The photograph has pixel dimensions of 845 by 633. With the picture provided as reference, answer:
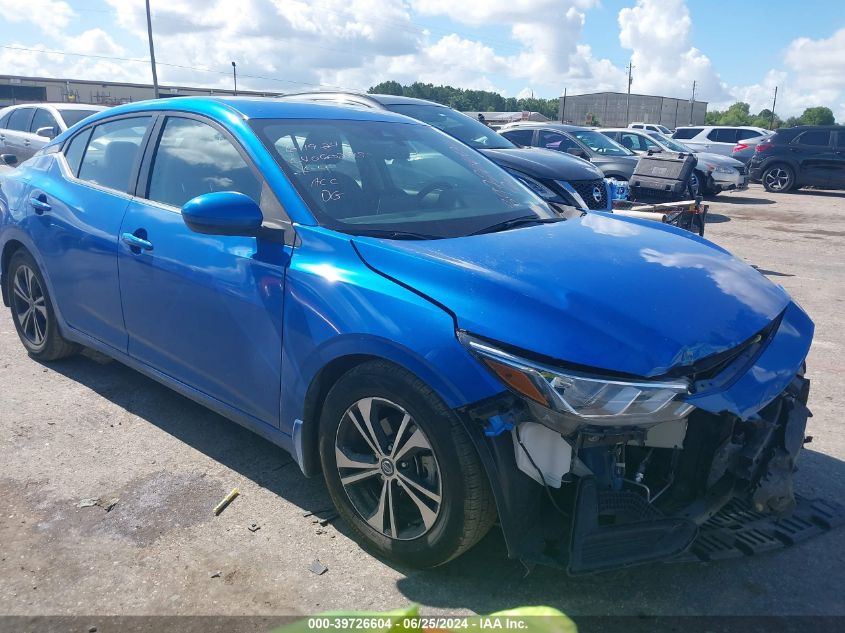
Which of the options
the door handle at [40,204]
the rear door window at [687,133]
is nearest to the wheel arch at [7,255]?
the door handle at [40,204]

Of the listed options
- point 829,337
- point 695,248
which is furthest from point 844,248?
point 695,248

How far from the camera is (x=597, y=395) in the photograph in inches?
89.0

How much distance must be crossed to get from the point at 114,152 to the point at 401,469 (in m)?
2.69

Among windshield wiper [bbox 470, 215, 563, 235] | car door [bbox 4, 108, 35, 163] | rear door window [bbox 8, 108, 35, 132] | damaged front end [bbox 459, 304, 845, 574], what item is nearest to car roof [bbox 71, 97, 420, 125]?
windshield wiper [bbox 470, 215, 563, 235]

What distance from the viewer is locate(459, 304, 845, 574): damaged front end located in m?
2.28

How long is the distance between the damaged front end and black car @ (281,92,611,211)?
15.9 feet

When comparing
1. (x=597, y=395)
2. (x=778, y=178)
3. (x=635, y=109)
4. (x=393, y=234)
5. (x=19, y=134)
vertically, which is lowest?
(x=778, y=178)

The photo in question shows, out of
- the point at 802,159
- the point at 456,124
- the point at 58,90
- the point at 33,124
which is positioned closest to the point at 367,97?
the point at 456,124

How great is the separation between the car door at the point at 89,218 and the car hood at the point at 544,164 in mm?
4243

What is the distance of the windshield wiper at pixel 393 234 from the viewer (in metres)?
2.95

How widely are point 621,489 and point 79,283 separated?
3.21 meters

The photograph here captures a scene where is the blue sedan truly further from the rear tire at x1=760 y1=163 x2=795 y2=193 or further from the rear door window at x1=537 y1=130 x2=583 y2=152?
the rear tire at x1=760 y1=163 x2=795 y2=193

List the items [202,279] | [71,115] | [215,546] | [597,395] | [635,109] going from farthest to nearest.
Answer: [635,109] < [71,115] < [202,279] < [215,546] < [597,395]

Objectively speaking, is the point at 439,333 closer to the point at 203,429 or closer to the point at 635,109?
the point at 203,429
